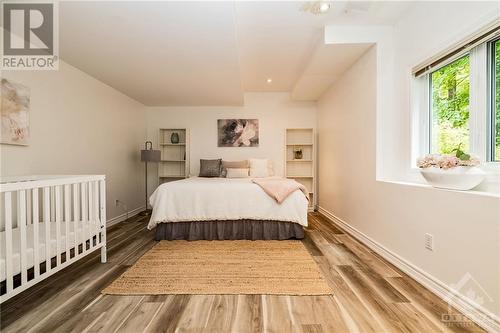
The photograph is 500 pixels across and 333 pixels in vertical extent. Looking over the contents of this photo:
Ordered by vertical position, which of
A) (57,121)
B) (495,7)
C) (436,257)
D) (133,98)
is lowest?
(436,257)

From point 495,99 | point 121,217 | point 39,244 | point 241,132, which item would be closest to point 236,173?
point 241,132

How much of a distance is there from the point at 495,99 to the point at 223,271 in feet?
7.69

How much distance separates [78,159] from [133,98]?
68.7 inches

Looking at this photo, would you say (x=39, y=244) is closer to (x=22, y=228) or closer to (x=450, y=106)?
(x=22, y=228)

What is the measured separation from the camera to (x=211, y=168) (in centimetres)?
421

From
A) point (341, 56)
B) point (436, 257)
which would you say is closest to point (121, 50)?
point (341, 56)

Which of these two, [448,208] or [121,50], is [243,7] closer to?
[121,50]

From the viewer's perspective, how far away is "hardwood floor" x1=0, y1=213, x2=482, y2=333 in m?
1.26

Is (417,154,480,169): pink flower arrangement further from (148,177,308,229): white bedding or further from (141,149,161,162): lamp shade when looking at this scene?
(141,149,161,162): lamp shade

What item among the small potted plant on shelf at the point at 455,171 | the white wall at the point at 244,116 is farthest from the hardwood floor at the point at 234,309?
the white wall at the point at 244,116

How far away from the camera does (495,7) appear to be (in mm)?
1373

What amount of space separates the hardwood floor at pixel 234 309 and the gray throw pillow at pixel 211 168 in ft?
7.92

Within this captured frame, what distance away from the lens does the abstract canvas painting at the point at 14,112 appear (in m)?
2.00

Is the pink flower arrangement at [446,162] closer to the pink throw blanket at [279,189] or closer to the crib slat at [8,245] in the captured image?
the pink throw blanket at [279,189]
